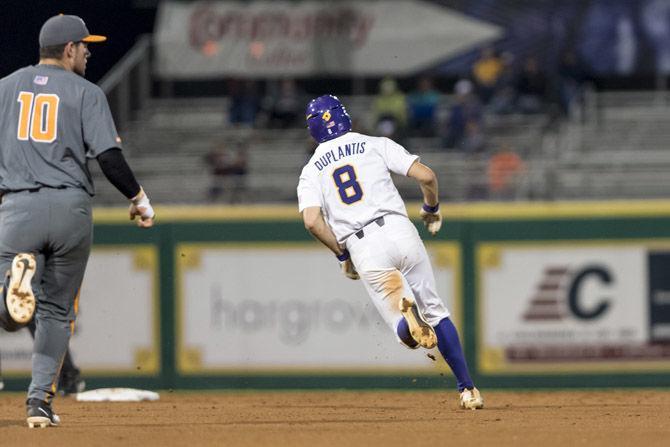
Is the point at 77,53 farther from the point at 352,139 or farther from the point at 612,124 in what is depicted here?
the point at 612,124

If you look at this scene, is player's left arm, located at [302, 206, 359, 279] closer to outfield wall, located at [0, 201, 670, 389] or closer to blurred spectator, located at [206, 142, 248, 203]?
outfield wall, located at [0, 201, 670, 389]

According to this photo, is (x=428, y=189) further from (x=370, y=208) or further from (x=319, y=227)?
(x=319, y=227)

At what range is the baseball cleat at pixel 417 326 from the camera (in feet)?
27.5

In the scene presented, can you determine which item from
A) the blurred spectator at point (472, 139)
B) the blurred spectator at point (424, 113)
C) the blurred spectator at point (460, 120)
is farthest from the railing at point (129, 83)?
the blurred spectator at point (472, 139)

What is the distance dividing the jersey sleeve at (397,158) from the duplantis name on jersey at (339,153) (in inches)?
6.3

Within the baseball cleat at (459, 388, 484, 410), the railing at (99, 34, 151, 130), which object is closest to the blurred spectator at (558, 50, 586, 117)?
the railing at (99, 34, 151, 130)

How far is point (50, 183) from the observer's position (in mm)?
7586

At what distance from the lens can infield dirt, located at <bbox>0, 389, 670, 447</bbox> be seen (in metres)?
7.36

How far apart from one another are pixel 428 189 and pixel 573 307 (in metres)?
3.62

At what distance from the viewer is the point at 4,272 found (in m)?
7.54

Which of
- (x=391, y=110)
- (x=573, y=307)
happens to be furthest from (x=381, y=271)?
(x=391, y=110)

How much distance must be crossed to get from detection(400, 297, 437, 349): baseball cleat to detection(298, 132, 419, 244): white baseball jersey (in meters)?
0.63

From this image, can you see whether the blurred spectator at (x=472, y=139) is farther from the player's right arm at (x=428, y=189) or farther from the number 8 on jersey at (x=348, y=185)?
the number 8 on jersey at (x=348, y=185)

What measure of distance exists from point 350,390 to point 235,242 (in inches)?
66.6
